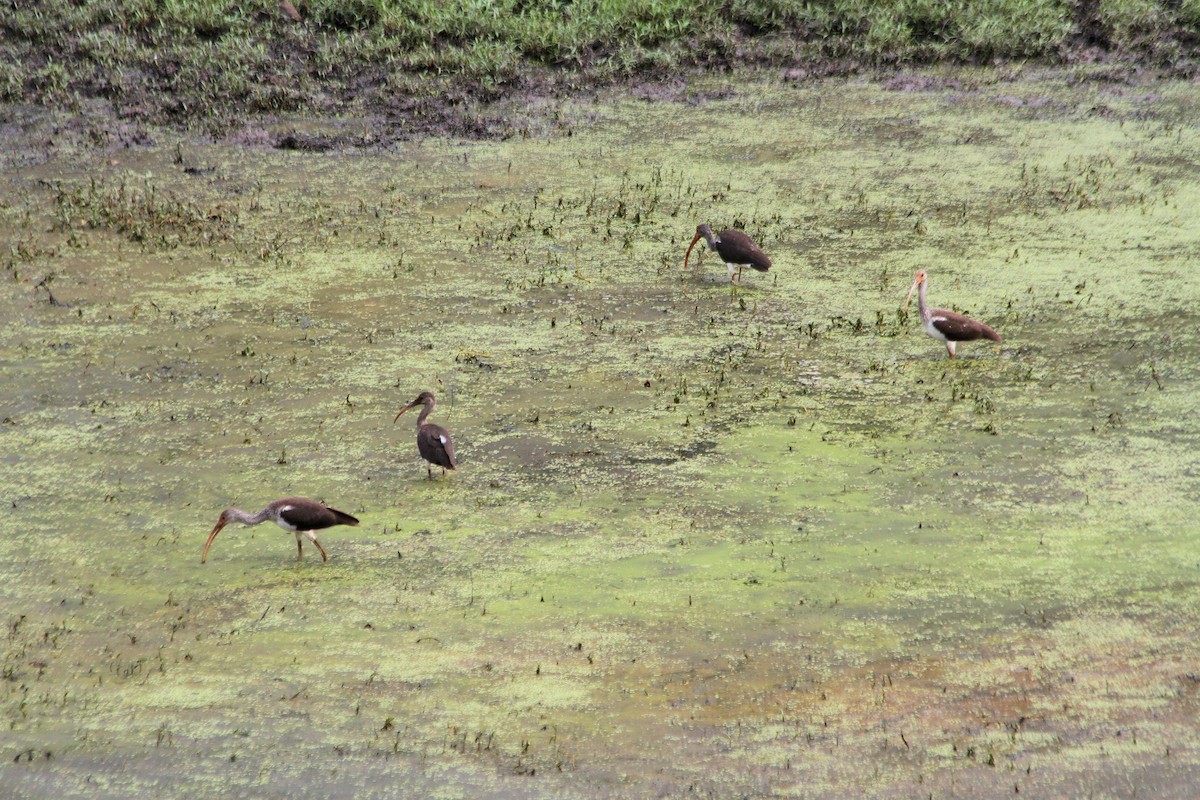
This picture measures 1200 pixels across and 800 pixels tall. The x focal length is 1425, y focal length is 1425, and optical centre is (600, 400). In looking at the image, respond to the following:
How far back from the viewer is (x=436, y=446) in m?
6.80

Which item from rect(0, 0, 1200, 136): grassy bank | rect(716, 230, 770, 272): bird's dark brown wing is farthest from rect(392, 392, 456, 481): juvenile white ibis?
rect(0, 0, 1200, 136): grassy bank

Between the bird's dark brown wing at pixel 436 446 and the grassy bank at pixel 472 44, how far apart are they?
24.7 feet

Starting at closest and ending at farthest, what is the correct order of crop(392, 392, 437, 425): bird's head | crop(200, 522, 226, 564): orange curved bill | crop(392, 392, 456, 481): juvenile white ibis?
crop(200, 522, 226, 564): orange curved bill < crop(392, 392, 456, 481): juvenile white ibis < crop(392, 392, 437, 425): bird's head

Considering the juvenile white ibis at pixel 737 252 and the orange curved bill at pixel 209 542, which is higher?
the juvenile white ibis at pixel 737 252

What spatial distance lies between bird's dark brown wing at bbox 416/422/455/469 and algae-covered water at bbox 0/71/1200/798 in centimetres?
16

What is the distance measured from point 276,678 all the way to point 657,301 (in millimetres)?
4832

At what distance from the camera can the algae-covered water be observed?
486 cm

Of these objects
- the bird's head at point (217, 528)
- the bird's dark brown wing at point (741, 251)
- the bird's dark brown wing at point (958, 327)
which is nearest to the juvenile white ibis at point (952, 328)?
the bird's dark brown wing at point (958, 327)

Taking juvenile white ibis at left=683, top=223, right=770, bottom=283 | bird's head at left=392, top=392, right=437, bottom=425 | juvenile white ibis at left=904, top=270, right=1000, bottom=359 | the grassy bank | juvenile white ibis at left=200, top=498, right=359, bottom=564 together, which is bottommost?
juvenile white ibis at left=200, top=498, right=359, bottom=564

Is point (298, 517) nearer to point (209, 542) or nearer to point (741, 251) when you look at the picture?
point (209, 542)

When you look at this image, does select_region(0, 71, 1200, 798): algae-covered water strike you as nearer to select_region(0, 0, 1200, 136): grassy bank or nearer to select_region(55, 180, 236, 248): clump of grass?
select_region(55, 180, 236, 248): clump of grass

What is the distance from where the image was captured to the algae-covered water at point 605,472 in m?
4.86

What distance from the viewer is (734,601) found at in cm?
575

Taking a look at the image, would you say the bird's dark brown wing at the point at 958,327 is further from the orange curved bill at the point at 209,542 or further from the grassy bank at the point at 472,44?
the grassy bank at the point at 472,44
